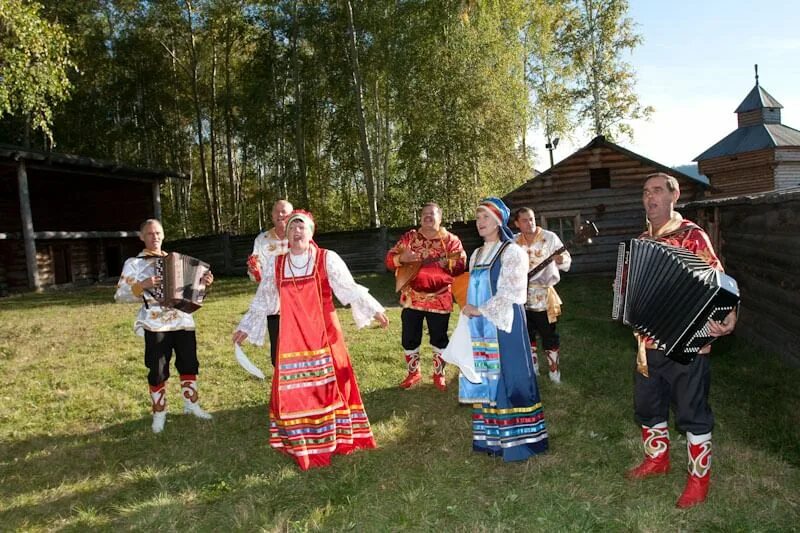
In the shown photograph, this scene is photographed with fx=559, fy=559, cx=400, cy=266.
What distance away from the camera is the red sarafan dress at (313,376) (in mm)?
4441

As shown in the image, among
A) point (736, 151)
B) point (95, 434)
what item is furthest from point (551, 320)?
point (736, 151)

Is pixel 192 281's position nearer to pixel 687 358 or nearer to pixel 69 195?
pixel 687 358

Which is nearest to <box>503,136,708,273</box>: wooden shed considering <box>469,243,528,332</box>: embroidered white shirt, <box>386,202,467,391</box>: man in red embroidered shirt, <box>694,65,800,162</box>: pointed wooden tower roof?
<box>386,202,467,391</box>: man in red embroidered shirt

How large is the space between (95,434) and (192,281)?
1.86 meters

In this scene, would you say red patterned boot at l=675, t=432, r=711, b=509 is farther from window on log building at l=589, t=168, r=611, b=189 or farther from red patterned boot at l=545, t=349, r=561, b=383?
window on log building at l=589, t=168, r=611, b=189

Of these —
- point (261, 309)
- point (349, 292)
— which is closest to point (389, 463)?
point (349, 292)

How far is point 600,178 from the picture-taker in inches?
687

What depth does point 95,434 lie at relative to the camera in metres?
5.53

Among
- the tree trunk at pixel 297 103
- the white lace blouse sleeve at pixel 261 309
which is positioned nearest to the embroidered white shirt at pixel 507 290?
the white lace blouse sleeve at pixel 261 309

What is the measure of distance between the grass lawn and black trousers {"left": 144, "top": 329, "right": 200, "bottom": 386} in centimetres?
57

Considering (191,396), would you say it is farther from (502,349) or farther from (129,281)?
(502,349)

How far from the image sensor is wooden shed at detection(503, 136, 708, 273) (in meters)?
17.2

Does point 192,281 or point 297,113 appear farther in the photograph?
point 297,113

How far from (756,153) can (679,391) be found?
125 feet
